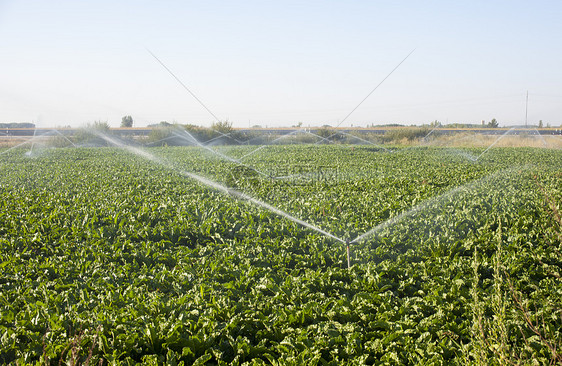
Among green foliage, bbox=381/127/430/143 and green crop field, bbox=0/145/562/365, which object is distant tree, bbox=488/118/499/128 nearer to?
green foliage, bbox=381/127/430/143

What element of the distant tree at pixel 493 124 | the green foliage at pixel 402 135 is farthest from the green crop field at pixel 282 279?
the distant tree at pixel 493 124

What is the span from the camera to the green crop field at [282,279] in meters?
3.33

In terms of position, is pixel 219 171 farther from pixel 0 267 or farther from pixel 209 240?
pixel 0 267

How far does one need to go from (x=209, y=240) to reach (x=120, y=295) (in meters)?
2.23

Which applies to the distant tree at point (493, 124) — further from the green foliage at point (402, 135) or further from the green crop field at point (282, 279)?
the green crop field at point (282, 279)

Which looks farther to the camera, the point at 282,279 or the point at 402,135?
the point at 402,135

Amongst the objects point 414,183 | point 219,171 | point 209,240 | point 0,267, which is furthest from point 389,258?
point 219,171

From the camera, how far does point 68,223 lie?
7426 mm

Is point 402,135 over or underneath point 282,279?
over

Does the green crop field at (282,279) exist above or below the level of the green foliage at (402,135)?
below

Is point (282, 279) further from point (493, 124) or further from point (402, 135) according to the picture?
point (493, 124)

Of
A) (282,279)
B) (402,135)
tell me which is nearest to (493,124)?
(402,135)

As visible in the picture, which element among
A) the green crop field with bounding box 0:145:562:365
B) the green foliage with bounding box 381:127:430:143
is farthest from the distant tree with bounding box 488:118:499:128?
the green crop field with bounding box 0:145:562:365

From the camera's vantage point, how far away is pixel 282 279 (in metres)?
4.80
